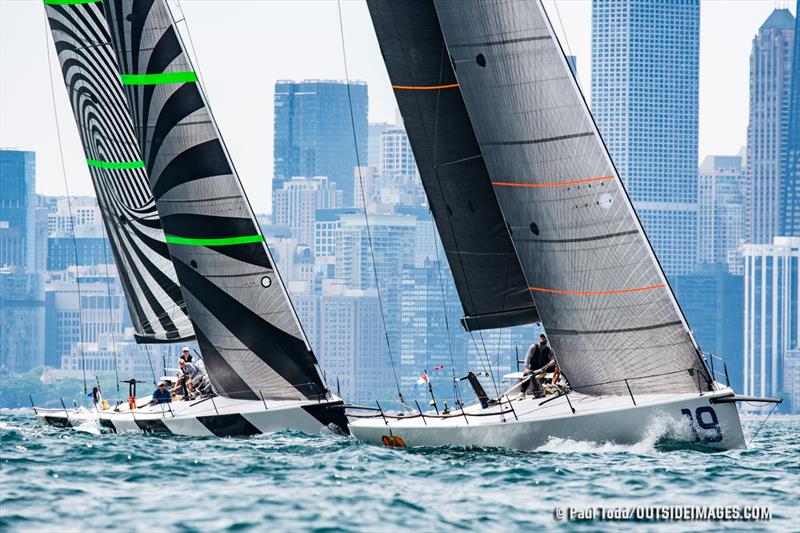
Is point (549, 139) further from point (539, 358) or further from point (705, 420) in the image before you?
point (705, 420)

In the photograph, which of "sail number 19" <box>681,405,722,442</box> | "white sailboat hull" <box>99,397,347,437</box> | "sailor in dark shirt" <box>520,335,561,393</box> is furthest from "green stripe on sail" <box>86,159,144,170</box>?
"sail number 19" <box>681,405,722,442</box>

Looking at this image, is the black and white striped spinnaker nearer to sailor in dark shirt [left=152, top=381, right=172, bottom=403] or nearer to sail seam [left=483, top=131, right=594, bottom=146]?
sail seam [left=483, top=131, right=594, bottom=146]

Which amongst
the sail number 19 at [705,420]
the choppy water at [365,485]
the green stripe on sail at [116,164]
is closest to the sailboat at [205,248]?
the choppy water at [365,485]

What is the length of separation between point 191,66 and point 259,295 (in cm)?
349

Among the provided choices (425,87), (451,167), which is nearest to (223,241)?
(451,167)

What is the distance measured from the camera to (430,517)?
42.5ft

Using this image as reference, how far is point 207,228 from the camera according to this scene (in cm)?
2172

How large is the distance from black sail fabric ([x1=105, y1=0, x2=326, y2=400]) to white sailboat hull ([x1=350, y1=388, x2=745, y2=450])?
442 centimetres

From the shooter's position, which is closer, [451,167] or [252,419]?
[451,167]

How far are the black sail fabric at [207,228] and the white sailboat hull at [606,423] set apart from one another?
442 centimetres

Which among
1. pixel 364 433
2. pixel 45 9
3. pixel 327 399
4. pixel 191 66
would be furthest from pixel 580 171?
pixel 45 9

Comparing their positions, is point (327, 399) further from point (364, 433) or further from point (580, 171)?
point (580, 171)

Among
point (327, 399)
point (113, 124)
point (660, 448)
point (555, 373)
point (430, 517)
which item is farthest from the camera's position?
point (113, 124)

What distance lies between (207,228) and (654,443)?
787 cm
